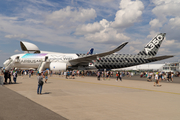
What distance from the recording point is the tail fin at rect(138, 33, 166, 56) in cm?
4566

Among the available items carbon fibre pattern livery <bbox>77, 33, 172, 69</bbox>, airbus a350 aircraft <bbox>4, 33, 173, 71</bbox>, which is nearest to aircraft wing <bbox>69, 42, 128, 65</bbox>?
airbus a350 aircraft <bbox>4, 33, 173, 71</bbox>

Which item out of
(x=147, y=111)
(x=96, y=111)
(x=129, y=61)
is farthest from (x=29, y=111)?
(x=129, y=61)

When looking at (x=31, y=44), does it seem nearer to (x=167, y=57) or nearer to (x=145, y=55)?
Result: (x=145, y=55)

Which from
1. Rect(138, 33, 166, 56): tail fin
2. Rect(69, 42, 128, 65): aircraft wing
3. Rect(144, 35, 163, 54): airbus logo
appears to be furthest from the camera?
Rect(144, 35, 163, 54): airbus logo

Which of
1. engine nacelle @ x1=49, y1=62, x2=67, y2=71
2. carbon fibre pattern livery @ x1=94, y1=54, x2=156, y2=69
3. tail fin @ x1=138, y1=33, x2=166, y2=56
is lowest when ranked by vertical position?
engine nacelle @ x1=49, y1=62, x2=67, y2=71

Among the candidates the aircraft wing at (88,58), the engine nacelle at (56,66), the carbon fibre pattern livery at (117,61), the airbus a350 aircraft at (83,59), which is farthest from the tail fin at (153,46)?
the engine nacelle at (56,66)

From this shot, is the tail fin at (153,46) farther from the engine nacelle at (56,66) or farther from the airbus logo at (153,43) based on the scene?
the engine nacelle at (56,66)

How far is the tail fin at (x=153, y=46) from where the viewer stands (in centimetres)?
4566

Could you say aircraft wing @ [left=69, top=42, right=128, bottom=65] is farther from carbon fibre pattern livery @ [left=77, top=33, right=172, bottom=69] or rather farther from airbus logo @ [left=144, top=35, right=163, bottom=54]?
airbus logo @ [left=144, top=35, right=163, bottom=54]

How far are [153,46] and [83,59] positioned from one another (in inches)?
777

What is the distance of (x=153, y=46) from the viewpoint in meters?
45.8

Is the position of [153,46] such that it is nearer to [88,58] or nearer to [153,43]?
[153,43]

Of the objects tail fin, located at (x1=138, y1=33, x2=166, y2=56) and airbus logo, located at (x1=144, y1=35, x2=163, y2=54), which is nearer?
tail fin, located at (x1=138, y1=33, x2=166, y2=56)

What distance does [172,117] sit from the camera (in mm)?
6516
